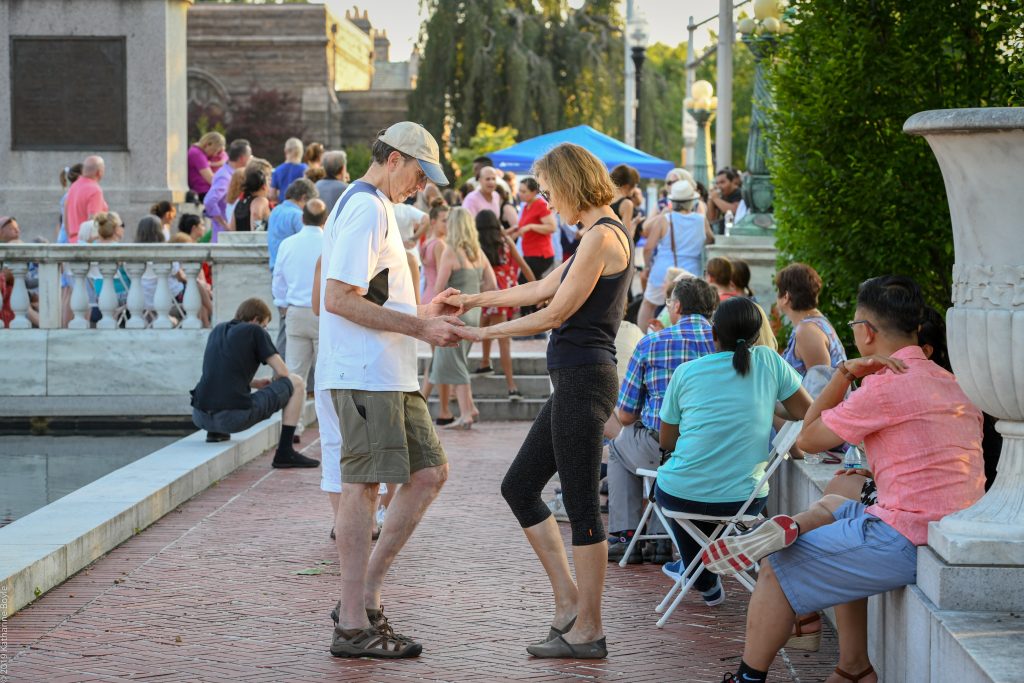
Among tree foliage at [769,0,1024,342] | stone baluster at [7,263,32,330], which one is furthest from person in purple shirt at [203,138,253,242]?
tree foliage at [769,0,1024,342]

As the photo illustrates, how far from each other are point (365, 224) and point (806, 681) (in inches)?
Result: 101

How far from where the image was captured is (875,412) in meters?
5.26

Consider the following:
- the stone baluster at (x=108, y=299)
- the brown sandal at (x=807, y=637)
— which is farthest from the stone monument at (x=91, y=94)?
the brown sandal at (x=807, y=637)

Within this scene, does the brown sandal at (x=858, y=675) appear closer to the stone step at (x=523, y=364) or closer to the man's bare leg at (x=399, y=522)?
the man's bare leg at (x=399, y=522)

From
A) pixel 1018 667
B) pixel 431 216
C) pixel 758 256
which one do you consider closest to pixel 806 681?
pixel 1018 667

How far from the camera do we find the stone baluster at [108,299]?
46.7 ft

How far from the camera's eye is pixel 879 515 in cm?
523

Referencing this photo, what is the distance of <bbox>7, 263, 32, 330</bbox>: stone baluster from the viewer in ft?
47.0

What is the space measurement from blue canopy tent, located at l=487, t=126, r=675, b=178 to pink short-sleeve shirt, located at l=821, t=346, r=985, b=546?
19601 millimetres

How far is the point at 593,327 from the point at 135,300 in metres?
9.36

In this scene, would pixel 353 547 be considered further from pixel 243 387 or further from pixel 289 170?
pixel 289 170

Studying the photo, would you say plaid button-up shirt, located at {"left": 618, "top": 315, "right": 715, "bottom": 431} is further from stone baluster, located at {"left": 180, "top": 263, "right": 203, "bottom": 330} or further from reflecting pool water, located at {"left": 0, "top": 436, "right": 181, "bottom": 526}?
stone baluster, located at {"left": 180, "top": 263, "right": 203, "bottom": 330}

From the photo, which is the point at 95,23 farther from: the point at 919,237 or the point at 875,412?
the point at 875,412

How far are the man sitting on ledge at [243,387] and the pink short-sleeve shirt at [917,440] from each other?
21.0 ft
